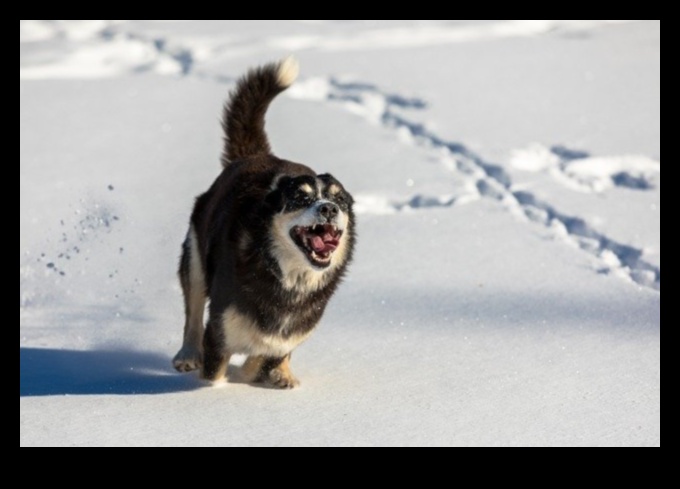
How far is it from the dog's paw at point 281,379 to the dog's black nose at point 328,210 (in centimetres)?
92

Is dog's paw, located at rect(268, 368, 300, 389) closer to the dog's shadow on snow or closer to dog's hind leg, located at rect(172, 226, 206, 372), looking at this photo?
the dog's shadow on snow

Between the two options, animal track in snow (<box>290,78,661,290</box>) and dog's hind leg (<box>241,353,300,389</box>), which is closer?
dog's hind leg (<box>241,353,300,389</box>)

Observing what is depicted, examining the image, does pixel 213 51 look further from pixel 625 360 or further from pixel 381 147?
pixel 625 360

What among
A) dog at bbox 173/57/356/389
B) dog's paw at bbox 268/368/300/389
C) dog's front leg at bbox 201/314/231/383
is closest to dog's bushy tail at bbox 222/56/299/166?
A: dog at bbox 173/57/356/389

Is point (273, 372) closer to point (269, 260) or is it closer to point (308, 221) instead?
point (269, 260)

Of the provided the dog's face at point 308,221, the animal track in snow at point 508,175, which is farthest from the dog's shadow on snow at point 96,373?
the animal track in snow at point 508,175

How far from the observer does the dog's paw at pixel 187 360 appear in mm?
5965

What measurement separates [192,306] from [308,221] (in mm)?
1253

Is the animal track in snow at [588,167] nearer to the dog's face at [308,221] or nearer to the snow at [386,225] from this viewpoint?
the snow at [386,225]

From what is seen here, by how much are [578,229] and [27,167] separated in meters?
4.18

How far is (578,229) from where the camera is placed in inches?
320

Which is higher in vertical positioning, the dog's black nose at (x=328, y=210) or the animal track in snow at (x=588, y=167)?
the dog's black nose at (x=328, y=210)

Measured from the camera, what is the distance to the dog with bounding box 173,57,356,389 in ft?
17.0

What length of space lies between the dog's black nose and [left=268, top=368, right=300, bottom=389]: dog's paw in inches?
36.3
